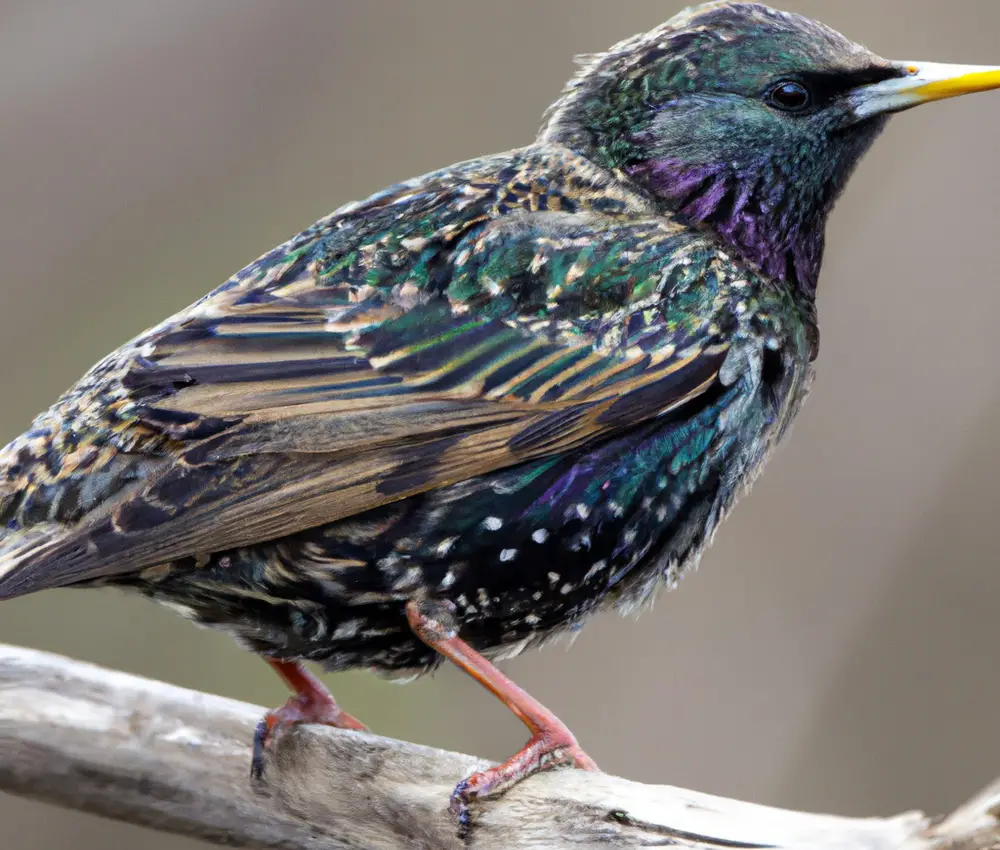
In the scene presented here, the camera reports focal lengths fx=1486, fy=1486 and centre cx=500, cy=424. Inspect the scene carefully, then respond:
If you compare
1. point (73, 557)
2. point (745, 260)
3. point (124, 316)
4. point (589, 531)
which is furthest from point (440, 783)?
point (124, 316)

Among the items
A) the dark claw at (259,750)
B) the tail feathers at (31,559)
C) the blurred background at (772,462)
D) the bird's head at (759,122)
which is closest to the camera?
the tail feathers at (31,559)

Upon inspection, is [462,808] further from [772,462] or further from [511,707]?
[772,462]

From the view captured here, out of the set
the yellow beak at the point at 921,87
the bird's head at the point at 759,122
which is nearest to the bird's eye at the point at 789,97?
the bird's head at the point at 759,122

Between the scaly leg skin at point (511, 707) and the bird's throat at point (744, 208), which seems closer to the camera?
the scaly leg skin at point (511, 707)

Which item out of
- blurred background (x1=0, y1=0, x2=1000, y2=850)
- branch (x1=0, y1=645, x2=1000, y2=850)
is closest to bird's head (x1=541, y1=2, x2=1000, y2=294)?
branch (x1=0, y1=645, x2=1000, y2=850)

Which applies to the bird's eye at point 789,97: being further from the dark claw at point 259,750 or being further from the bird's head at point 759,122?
the dark claw at point 259,750
